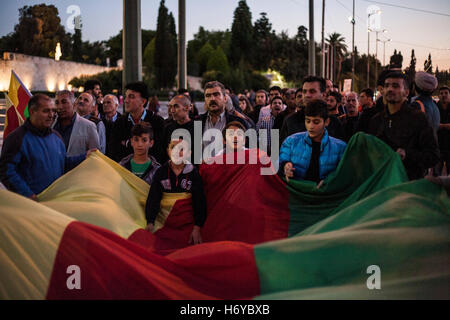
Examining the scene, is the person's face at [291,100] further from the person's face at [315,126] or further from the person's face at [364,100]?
the person's face at [315,126]

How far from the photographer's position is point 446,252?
3484 mm

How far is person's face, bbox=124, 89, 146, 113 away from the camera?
695 cm

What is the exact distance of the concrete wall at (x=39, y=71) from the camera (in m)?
47.1

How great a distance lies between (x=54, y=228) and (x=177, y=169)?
190 cm

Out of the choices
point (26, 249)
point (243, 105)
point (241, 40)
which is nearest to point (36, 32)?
point (241, 40)

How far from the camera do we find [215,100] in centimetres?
672

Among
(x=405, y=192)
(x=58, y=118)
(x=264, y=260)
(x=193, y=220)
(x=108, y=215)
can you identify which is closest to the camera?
(x=264, y=260)

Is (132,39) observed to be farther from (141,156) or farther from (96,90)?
(141,156)

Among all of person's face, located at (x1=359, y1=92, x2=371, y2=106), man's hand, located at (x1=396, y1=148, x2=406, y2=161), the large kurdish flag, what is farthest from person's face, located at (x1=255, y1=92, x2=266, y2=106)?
the large kurdish flag

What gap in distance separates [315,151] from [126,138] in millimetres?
2733

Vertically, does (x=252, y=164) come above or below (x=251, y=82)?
below

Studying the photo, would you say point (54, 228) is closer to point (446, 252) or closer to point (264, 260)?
point (264, 260)

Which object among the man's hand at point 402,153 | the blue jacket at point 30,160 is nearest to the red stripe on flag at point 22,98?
the blue jacket at point 30,160
